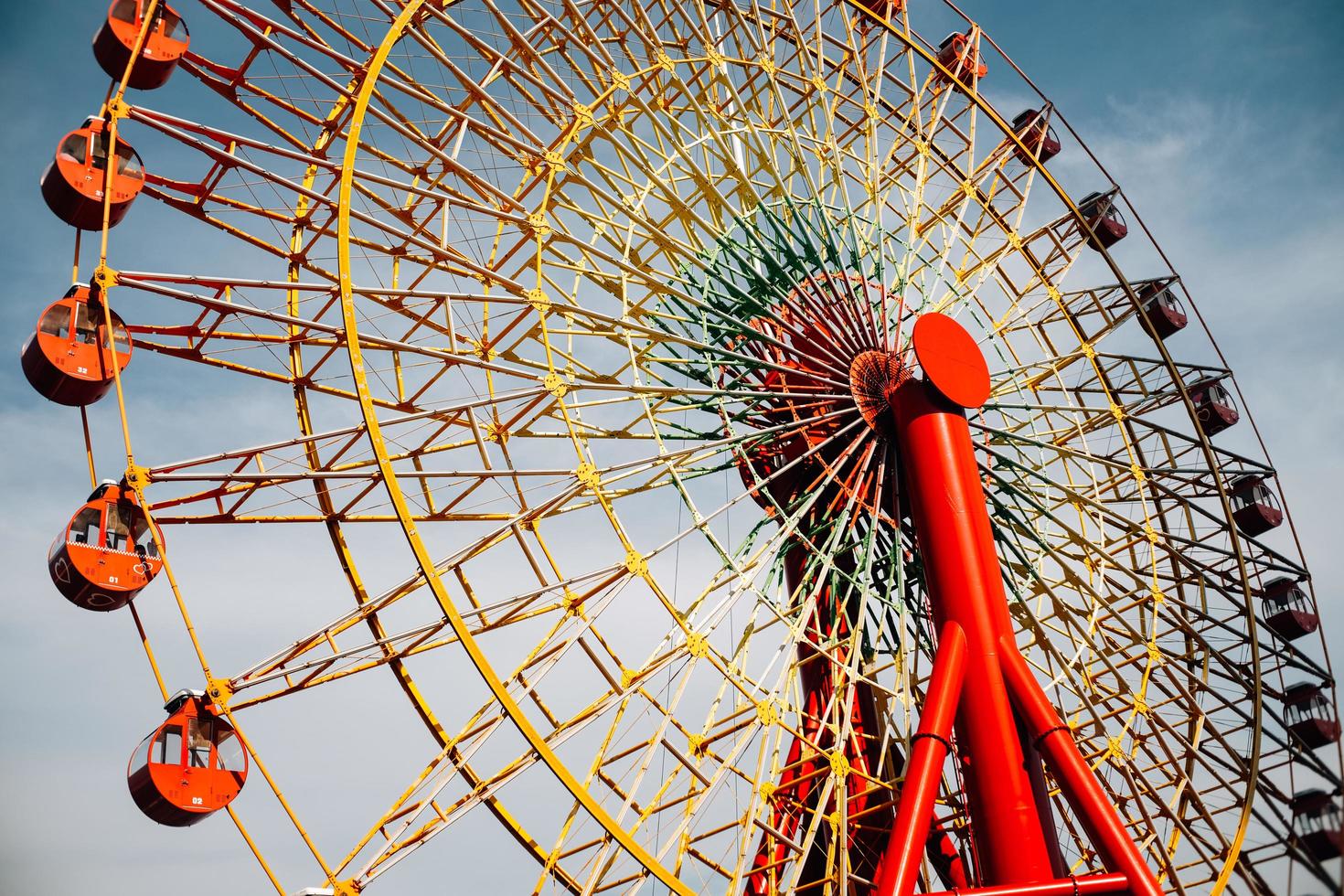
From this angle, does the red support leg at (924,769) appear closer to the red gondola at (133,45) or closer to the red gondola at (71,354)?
the red gondola at (71,354)

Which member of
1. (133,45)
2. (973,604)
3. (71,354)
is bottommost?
(973,604)

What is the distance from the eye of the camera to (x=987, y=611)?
48.4 feet

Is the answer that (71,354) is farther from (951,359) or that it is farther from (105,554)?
(951,359)

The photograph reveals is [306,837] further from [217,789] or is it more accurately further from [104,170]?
[104,170]

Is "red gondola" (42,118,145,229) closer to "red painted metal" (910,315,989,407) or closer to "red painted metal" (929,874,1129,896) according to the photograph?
"red painted metal" (910,315,989,407)

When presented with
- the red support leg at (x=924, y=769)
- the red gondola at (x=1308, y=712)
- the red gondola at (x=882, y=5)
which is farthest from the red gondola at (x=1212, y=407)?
the red support leg at (x=924, y=769)

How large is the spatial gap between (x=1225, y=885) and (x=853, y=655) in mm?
8072

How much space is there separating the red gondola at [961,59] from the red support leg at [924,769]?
14.8 meters

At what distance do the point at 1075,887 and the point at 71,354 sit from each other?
43.5 ft

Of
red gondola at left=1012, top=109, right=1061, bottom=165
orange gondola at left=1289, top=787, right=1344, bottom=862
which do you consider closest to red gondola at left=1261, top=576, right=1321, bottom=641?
red gondola at left=1012, top=109, right=1061, bottom=165

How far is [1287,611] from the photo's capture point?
23.9m

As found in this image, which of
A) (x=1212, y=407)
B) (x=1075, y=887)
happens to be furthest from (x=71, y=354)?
(x=1212, y=407)

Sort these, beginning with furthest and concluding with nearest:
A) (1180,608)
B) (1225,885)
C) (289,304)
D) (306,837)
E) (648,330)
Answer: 1. (1180,608)
2. (1225,885)
3. (289,304)
4. (648,330)
5. (306,837)

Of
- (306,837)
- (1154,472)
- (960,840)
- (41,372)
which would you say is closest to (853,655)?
(960,840)
